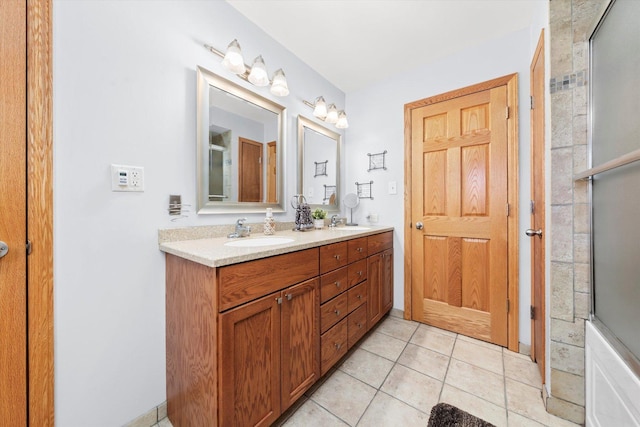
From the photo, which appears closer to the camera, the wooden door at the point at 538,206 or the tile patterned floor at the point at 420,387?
Result: the tile patterned floor at the point at 420,387

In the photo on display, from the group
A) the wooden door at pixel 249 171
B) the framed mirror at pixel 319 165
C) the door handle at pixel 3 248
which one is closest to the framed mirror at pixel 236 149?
the wooden door at pixel 249 171

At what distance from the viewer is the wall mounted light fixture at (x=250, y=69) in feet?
4.66

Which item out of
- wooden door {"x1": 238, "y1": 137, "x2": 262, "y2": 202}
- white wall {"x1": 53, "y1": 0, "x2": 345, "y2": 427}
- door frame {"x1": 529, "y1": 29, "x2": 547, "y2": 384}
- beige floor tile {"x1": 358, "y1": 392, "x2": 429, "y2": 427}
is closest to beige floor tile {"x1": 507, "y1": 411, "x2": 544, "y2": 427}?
door frame {"x1": 529, "y1": 29, "x2": 547, "y2": 384}

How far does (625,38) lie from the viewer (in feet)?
2.84


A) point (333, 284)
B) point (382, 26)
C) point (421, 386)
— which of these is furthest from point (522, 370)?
point (382, 26)

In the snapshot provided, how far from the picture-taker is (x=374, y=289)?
6.40 feet

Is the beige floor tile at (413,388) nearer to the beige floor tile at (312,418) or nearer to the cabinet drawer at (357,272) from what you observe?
the beige floor tile at (312,418)

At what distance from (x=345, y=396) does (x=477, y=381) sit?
2.68ft

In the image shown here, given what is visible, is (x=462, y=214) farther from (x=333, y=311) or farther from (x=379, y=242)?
(x=333, y=311)

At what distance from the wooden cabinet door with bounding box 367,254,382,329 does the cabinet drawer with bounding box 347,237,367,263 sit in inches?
4.9

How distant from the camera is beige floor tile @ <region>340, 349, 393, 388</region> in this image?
1.48 metres

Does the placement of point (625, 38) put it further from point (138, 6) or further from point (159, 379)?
point (159, 379)

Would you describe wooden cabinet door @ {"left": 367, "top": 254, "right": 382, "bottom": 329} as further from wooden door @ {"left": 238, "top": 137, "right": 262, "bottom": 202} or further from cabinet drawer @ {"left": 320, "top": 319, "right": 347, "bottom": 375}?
wooden door @ {"left": 238, "top": 137, "right": 262, "bottom": 202}

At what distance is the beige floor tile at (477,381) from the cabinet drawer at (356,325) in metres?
0.58
